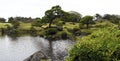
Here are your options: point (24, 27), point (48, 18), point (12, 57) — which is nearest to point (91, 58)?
point (12, 57)

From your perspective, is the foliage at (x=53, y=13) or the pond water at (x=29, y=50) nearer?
the pond water at (x=29, y=50)

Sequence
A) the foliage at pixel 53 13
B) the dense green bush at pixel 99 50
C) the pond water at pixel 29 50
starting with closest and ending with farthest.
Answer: the dense green bush at pixel 99 50 < the pond water at pixel 29 50 < the foliage at pixel 53 13

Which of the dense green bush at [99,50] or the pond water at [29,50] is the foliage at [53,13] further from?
the dense green bush at [99,50]

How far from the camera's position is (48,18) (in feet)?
289

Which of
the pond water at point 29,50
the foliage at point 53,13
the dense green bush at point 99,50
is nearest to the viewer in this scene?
the dense green bush at point 99,50

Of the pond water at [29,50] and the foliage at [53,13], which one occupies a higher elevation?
the foliage at [53,13]

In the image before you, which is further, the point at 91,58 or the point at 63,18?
the point at 63,18

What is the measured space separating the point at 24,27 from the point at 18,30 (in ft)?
19.7

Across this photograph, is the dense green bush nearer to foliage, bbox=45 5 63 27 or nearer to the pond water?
the pond water

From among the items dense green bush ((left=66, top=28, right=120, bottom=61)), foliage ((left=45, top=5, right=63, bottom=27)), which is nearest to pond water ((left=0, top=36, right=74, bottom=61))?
dense green bush ((left=66, top=28, right=120, bottom=61))

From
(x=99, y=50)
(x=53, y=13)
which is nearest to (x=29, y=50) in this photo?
(x=99, y=50)

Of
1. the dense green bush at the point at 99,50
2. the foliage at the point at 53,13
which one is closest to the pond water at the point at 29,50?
the dense green bush at the point at 99,50

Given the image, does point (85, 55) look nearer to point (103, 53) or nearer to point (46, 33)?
point (103, 53)

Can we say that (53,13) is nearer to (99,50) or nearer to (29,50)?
(29,50)
